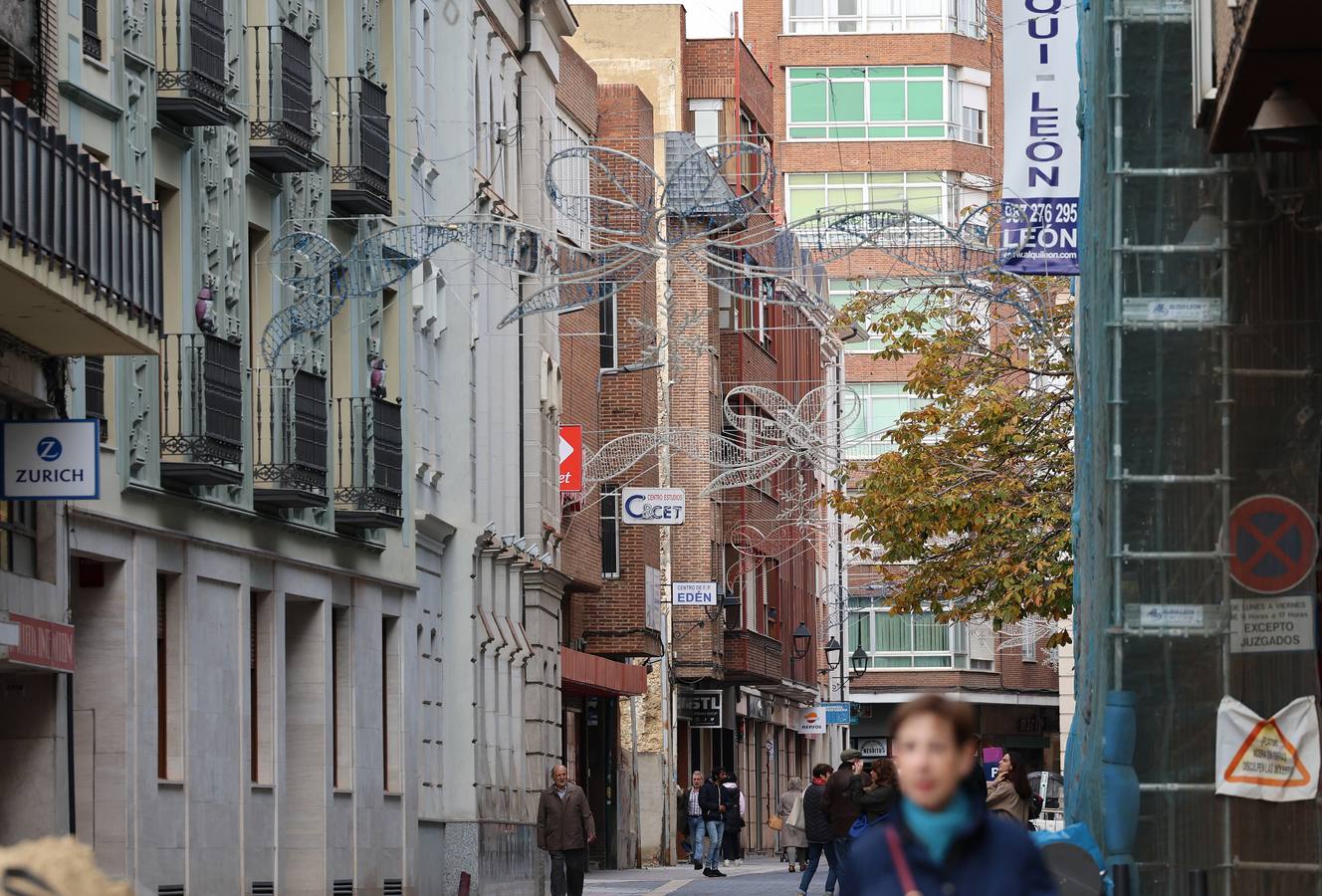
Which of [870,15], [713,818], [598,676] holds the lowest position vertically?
[713,818]

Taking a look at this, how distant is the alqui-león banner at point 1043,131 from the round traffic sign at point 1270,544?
4.59m

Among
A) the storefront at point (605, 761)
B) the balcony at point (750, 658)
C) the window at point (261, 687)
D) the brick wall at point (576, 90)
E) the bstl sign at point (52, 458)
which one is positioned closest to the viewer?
the bstl sign at point (52, 458)

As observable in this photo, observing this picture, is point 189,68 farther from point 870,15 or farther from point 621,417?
point 870,15

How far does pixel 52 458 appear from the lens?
2056 centimetres

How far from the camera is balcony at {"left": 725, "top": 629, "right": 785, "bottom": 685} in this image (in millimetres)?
64500

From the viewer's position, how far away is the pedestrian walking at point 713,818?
47.6 m

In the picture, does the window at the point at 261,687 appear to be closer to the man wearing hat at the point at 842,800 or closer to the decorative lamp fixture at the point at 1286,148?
the man wearing hat at the point at 842,800

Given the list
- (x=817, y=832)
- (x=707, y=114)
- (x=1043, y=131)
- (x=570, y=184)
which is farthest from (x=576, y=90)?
(x=1043, y=131)

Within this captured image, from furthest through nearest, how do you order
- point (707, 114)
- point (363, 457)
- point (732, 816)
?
point (707, 114) → point (732, 816) → point (363, 457)

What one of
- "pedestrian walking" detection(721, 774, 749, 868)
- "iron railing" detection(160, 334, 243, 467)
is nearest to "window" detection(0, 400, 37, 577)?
"iron railing" detection(160, 334, 243, 467)

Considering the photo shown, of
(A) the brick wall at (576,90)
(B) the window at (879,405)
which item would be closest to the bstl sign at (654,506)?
(A) the brick wall at (576,90)

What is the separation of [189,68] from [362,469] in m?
6.66

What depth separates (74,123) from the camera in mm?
22594

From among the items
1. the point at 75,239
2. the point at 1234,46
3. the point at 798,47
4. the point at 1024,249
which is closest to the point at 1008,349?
the point at 1024,249
